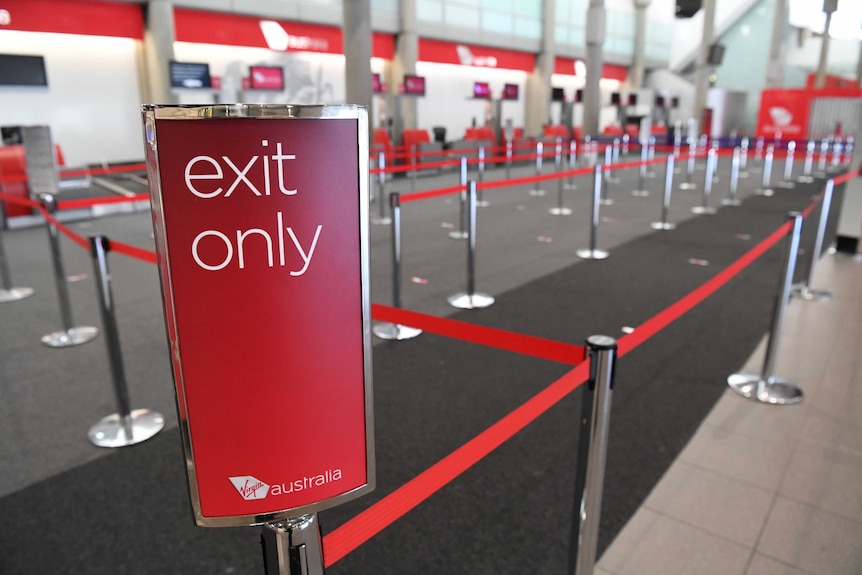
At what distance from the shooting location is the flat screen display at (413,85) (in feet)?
53.1

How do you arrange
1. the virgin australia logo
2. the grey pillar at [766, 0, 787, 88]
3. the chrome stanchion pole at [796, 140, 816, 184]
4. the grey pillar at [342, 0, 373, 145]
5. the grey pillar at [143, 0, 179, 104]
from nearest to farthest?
the virgin australia logo < the grey pillar at [342, 0, 373, 145] < the grey pillar at [143, 0, 179, 104] < the chrome stanchion pole at [796, 140, 816, 184] < the grey pillar at [766, 0, 787, 88]

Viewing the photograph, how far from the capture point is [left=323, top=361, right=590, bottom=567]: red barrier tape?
1.26 metres

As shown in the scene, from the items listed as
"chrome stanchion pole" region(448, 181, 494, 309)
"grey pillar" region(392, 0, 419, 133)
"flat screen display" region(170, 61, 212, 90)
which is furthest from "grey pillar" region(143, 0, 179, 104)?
"chrome stanchion pole" region(448, 181, 494, 309)

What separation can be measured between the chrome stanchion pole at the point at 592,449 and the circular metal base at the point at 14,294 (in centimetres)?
591

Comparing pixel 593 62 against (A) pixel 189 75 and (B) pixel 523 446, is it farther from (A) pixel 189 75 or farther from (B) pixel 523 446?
(B) pixel 523 446

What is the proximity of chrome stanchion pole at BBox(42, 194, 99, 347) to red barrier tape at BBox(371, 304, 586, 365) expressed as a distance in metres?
3.39

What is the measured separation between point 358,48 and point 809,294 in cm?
898

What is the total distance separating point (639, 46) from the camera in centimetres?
3241

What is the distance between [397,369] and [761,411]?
87.0 inches

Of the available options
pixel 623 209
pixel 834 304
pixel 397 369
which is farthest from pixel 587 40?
pixel 397 369

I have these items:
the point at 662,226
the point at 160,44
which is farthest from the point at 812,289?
the point at 160,44

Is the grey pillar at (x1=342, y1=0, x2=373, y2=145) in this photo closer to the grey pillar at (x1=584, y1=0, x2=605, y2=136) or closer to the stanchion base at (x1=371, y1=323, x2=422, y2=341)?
the stanchion base at (x1=371, y1=323, x2=422, y2=341)

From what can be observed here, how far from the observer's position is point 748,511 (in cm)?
265

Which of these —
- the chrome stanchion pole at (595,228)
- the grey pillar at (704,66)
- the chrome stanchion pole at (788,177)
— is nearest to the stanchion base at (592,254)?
the chrome stanchion pole at (595,228)
